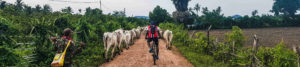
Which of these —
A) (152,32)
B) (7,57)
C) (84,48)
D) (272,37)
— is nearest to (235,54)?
(152,32)

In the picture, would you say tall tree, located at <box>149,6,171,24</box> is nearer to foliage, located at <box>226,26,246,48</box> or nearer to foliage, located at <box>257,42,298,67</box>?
foliage, located at <box>226,26,246,48</box>

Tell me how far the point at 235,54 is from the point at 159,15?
136ft

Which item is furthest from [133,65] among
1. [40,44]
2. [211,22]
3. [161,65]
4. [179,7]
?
[179,7]

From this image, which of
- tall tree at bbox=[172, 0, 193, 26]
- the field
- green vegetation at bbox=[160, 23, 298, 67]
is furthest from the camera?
tall tree at bbox=[172, 0, 193, 26]

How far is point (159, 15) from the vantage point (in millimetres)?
49062

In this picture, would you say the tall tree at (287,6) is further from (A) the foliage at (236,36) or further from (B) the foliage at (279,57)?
(B) the foliage at (279,57)

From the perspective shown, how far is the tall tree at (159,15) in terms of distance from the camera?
4903 centimetres

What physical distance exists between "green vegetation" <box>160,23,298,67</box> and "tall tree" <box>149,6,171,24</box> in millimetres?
35548

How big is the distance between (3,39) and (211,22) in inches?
1673

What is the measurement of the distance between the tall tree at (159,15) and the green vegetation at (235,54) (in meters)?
35.5

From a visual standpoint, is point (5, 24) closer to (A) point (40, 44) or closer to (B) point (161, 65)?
(A) point (40, 44)

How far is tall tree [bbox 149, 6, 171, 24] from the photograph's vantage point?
49031mm

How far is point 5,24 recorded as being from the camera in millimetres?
4105

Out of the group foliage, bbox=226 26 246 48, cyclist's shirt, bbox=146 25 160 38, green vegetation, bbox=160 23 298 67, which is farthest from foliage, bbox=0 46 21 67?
foliage, bbox=226 26 246 48
